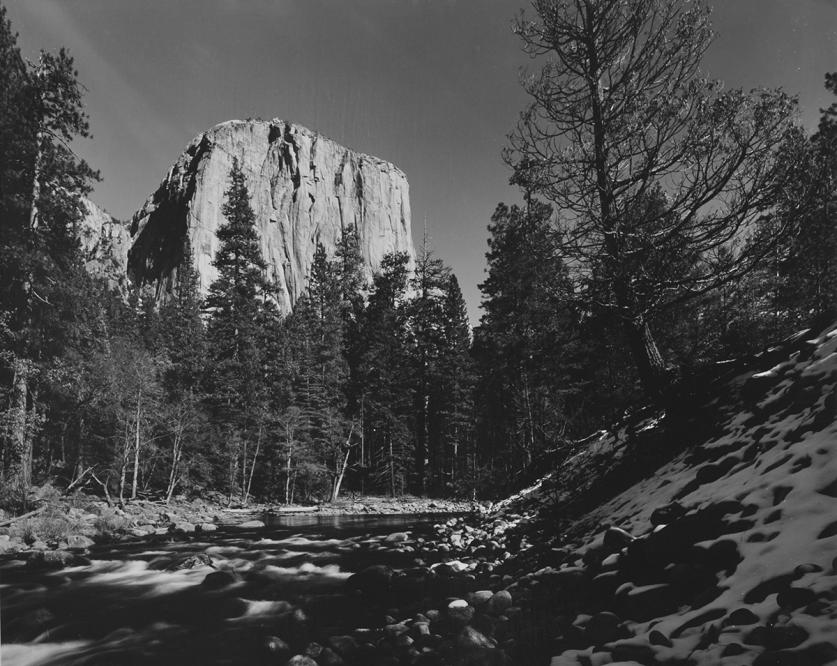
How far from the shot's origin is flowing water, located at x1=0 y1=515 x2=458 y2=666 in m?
5.04

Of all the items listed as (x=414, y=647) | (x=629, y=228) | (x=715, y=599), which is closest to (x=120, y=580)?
(x=414, y=647)

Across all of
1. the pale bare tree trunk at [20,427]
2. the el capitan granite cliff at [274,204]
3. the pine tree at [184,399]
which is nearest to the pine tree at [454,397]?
the pine tree at [184,399]

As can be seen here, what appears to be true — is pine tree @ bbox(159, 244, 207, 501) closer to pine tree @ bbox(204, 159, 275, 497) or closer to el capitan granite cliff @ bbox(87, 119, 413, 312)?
pine tree @ bbox(204, 159, 275, 497)

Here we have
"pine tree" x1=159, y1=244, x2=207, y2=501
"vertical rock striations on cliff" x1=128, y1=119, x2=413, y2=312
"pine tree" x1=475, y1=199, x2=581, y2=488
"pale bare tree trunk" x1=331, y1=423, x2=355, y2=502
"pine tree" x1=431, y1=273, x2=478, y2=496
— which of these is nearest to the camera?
"pine tree" x1=475, y1=199, x2=581, y2=488

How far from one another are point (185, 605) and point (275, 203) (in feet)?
334

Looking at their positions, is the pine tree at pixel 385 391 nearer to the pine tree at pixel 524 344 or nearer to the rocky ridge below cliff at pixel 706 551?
the pine tree at pixel 524 344

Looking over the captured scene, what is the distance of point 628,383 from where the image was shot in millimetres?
11633

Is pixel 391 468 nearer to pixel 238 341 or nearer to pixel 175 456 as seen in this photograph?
pixel 238 341

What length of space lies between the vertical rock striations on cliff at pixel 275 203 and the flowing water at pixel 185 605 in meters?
80.2

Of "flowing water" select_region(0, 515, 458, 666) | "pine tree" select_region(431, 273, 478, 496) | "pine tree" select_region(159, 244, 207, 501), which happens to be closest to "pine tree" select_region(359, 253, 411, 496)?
"pine tree" select_region(431, 273, 478, 496)

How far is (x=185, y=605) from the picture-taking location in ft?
21.8

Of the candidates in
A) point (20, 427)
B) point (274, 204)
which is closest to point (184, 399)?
point (20, 427)

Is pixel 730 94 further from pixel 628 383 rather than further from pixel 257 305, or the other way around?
pixel 257 305

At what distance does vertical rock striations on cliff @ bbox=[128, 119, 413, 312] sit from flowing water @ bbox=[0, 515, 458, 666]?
8021cm
